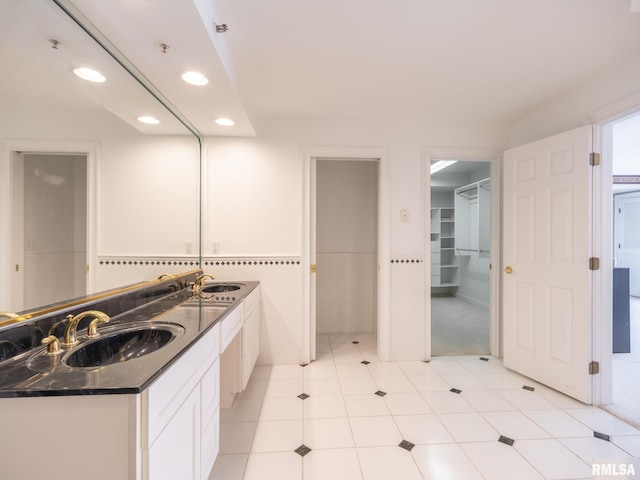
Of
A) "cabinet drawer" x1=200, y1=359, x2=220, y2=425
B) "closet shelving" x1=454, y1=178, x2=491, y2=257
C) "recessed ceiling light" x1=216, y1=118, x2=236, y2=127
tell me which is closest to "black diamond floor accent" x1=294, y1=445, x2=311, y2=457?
"cabinet drawer" x1=200, y1=359, x2=220, y2=425

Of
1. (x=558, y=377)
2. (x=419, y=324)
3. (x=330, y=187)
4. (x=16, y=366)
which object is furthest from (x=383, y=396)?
(x=330, y=187)

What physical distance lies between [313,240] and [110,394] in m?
2.21

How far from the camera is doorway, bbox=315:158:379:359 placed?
389cm

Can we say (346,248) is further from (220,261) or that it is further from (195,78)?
(195,78)

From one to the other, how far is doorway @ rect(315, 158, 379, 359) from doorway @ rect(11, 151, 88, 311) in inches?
107

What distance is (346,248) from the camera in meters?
3.94

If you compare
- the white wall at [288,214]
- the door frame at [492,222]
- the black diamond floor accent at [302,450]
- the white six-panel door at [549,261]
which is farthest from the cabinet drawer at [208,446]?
the white six-panel door at [549,261]

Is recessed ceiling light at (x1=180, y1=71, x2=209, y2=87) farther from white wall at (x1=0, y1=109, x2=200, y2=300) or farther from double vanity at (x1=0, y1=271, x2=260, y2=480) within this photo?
double vanity at (x1=0, y1=271, x2=260, y2=480)

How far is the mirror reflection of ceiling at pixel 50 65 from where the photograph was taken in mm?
1076

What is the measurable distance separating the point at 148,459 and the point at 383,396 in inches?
73.7

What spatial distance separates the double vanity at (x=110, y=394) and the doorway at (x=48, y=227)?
0.36ft

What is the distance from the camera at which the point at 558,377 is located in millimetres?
2342

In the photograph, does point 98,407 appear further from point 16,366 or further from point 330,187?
point 330,187

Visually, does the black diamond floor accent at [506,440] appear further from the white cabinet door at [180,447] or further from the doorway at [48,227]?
the doorway at [48,227]
